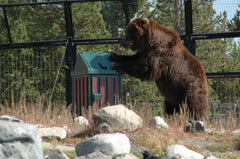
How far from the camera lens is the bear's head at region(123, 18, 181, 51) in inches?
204

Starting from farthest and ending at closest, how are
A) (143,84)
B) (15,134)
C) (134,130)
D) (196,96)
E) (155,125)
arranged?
(143,84) → (196,96) → (155,125) → (134,130) → (15,134)

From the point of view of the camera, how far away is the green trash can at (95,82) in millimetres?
5641

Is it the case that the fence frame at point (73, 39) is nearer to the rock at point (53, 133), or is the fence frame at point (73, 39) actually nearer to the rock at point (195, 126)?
the rock at point (195, 126)

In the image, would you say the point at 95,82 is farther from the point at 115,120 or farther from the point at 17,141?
the point at 17,141

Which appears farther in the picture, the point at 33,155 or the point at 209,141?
the point at 209,141

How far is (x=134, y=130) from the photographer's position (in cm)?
431

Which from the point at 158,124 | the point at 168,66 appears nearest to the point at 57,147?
the point at 158,124

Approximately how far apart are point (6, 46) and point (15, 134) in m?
5.15

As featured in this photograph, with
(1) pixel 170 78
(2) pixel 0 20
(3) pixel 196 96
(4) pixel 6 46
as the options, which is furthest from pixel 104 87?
(2) pixel 0 20

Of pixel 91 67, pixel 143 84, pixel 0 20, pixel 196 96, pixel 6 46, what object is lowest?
pixel 143 84

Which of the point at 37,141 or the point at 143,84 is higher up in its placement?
the point at 37,141

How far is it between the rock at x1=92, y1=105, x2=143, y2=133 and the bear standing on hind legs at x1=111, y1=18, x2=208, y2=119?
3.20 feet

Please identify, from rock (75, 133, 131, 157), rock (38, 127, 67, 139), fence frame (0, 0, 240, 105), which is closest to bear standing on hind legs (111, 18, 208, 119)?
fence frame (0, 0, 240, 105)

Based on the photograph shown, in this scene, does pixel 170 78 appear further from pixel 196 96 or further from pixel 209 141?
pixel 209 141
